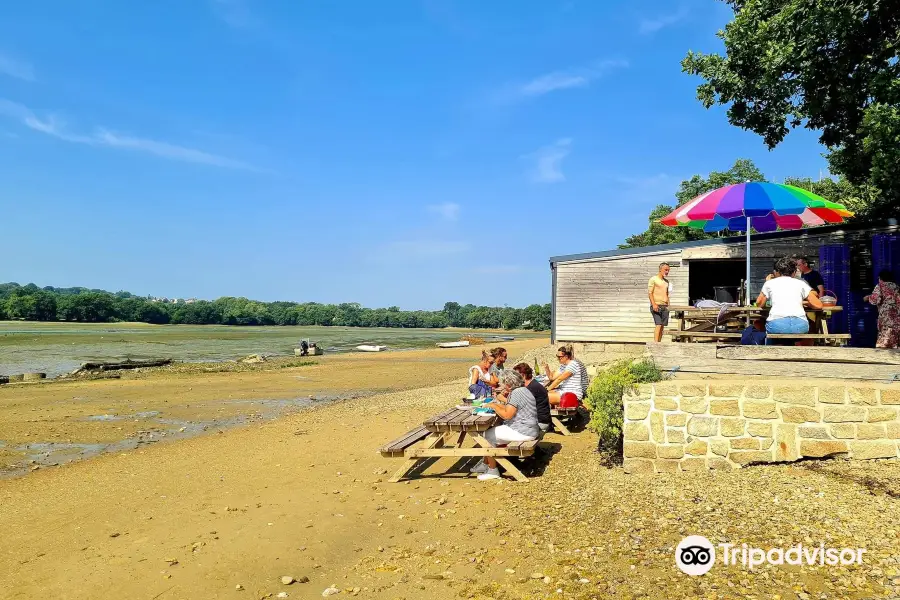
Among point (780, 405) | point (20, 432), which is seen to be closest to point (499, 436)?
point (780, 405)

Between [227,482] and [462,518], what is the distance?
11.6 ft

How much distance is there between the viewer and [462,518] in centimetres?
549

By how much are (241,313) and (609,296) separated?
396 feet

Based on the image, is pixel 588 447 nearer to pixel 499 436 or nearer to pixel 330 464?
pixel 499 436

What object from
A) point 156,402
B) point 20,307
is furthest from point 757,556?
point 20,307

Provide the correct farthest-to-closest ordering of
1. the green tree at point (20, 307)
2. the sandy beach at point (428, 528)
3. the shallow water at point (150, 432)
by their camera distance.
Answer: the green tree at point (20, 307) < the shallow water at point (150, 432) < the sandy beach at point (428, 528)

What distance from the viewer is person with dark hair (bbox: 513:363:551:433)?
284 inches

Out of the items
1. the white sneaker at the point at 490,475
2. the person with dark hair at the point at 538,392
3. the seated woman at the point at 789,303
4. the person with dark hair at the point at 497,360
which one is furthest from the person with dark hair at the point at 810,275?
the white sneaker at the point at 490,475

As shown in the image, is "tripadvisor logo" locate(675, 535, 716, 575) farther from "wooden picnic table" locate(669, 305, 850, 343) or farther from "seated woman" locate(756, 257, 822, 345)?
"seated woman" locate(756, 257, 822, 345)

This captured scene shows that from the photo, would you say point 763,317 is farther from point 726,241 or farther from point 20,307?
point 20,307

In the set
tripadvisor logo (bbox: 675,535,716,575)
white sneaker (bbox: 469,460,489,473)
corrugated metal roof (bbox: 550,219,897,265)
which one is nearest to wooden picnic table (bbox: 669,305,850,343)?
white sneaker (bbox: 469,460,489,473)

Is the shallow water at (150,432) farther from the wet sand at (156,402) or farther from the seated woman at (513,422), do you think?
the seated woman at (513,422)

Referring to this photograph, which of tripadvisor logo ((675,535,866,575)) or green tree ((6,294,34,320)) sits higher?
green tree ((6,294,34,320))

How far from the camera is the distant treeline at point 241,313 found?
96.0 meters
